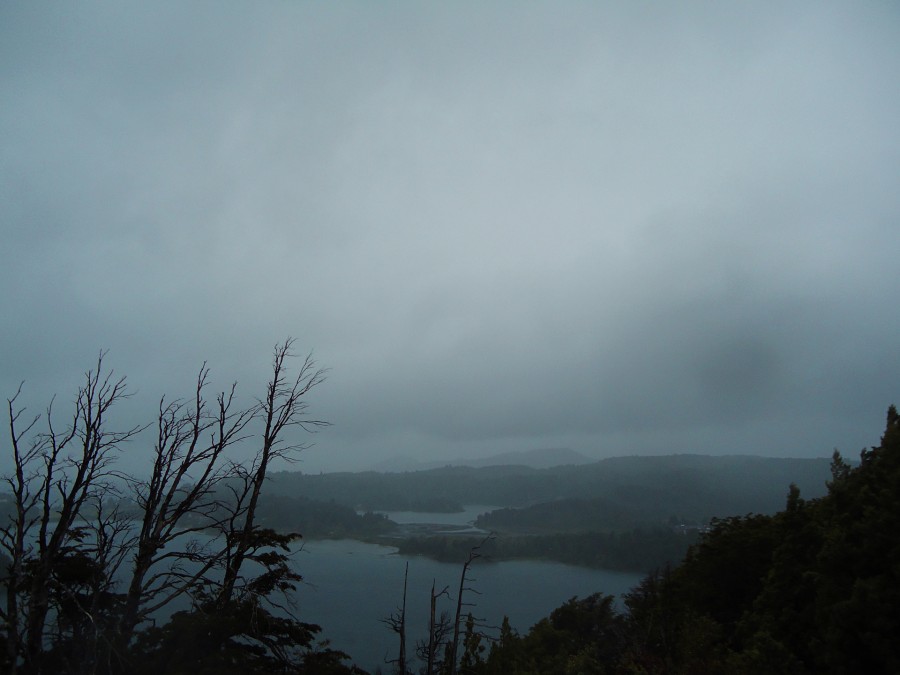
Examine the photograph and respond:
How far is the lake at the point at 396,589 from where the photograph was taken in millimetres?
44031

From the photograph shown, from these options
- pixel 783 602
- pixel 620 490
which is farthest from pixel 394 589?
pixel 620 490

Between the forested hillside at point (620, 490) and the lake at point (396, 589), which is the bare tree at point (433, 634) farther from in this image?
the forested hillside at point (620, 490)

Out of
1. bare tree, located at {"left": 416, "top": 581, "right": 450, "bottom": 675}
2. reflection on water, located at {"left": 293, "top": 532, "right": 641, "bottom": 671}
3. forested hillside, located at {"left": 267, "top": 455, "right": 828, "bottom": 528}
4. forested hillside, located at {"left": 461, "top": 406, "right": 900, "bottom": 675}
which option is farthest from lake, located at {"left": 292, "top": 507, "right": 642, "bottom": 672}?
forested hillside, located at {"left": 267, "top": 455, "right": 828, "bottom": 528}

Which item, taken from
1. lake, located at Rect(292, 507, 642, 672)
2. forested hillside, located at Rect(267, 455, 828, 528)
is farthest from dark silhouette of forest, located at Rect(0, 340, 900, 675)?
forested hillside, located at Rect(267, 455, 828, 528)

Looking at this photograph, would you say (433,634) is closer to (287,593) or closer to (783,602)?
(287,593)

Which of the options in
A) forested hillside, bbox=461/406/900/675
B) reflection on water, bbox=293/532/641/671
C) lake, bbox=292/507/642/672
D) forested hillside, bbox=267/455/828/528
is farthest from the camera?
forested hillside, bbox=267/455/828/528

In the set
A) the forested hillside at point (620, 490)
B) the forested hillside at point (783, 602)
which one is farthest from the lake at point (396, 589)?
the forested hillside at point (620, 490)

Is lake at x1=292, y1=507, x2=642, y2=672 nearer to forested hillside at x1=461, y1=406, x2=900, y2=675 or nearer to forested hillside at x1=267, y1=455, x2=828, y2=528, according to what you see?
forested hillside at x1=461, y1=406, x2=900, y2=675

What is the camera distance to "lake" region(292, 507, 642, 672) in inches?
1734

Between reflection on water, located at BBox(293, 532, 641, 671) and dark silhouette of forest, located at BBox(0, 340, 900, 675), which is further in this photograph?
reflection on water, located at BBox(293, 532, 641, 671)

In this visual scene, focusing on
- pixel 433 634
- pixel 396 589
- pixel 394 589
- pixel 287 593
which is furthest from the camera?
pixel 396 589

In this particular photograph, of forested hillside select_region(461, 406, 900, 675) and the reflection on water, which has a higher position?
forested hillside select_region(461, 406, 900, 675)

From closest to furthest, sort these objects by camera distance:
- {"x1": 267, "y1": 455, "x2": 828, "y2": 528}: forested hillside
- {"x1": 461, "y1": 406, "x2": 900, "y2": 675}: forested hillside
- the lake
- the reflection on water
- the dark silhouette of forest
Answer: the dark silhouette of forest < {"x1": 461, "y1": 406, "x2": 900, "y2": 675}: forested hillside < the lake < the reflection on water < {"x1": 267, "y1": 455, "x2": 828, "y2": 528}: forested hillside

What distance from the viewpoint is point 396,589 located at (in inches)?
2393
